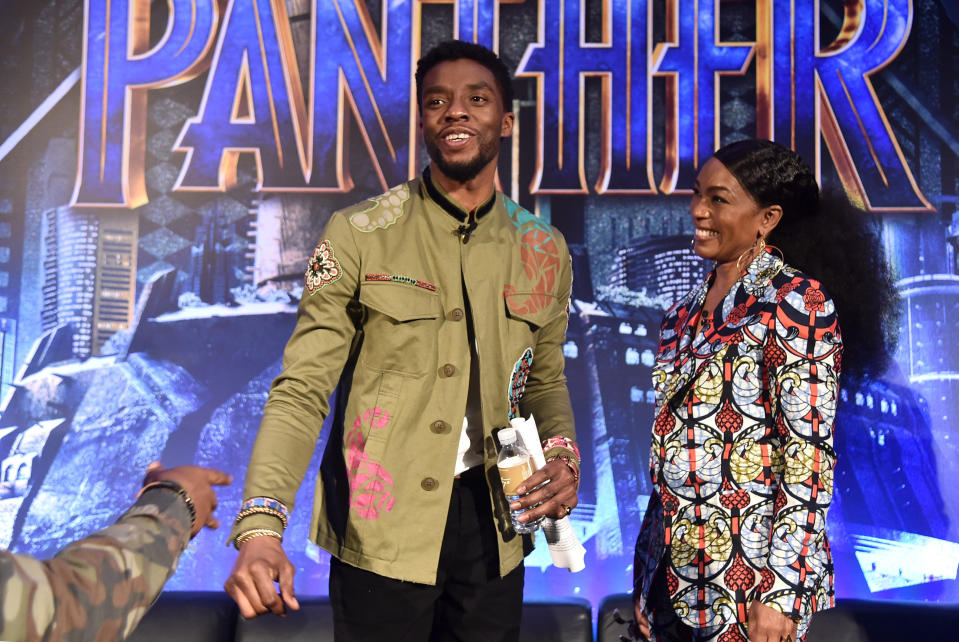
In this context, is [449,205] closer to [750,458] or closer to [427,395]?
[427,395]

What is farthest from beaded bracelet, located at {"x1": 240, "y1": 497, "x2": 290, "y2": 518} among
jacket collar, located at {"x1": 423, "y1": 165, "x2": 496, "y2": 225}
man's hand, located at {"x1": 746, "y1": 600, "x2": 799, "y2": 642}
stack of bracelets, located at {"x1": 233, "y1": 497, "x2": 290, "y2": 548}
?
man's hand, located at {"x1": 746, "y1": 600, "x2": 799, "y2": 642}

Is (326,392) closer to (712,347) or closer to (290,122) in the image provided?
(712,347)

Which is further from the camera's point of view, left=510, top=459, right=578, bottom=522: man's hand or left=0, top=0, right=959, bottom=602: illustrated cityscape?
left=0, top=0, right=959, bottom=602: illustrated cityscape

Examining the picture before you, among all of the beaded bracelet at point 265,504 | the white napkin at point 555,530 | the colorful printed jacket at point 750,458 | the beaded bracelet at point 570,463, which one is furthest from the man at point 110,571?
the colorful printed jacket at point 750,458

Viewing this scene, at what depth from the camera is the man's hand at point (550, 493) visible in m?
1.58

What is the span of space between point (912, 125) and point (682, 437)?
2707mm

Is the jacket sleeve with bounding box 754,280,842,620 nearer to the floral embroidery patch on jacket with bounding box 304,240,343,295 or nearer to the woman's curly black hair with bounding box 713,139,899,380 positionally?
the woman's curly black hair with bounding box 713,139,899,380

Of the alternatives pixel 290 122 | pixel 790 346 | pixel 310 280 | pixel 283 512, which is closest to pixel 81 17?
pixel 290 122

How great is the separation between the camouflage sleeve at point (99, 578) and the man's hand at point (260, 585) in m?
0.17

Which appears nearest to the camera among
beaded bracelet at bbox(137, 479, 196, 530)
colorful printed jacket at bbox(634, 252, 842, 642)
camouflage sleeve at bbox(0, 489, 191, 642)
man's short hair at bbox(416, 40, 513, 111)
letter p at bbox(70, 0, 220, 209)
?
camouflage sleeve at bbox(0, 489, 191, 642)

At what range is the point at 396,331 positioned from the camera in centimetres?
172

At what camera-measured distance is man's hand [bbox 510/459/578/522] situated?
1583 millimetres

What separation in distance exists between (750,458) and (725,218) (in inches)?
21.6

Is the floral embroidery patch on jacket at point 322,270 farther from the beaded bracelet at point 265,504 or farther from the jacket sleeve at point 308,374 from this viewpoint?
the beaded bracelet at point 265,504
